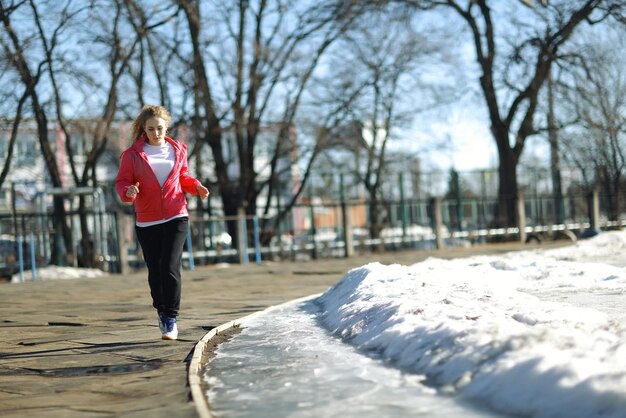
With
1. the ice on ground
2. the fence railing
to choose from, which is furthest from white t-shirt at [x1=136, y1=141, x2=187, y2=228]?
the fence railing

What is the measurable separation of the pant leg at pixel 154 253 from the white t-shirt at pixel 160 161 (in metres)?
0.05

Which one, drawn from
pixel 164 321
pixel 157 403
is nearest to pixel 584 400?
pixel 157 403

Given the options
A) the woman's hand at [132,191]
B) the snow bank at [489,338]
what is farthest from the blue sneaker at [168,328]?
the snow bank at [489,338]

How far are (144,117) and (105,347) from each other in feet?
5.53

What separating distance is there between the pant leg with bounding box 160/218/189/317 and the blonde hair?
0.71 metres

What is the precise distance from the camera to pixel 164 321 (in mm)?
6855

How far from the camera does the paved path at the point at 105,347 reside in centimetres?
457

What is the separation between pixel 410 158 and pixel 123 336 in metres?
29.7

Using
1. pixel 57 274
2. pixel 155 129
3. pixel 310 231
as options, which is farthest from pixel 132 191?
pixel 310 231

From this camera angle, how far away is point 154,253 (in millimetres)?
6867

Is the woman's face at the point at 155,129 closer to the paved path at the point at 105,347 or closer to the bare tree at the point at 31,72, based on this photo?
the paved path at the point at 105,347

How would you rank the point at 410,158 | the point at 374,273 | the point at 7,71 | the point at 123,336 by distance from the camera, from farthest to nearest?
the point at 410,158 → the point at 7,71 → the point at 374,273 → the point at 123,336

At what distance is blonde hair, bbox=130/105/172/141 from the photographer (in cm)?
682

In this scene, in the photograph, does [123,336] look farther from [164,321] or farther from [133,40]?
[133,40]
